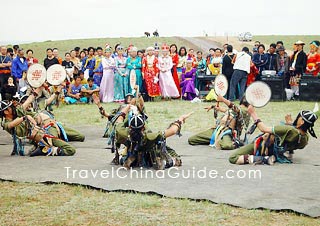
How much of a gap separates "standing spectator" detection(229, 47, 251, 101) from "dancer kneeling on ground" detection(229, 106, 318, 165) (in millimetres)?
6292

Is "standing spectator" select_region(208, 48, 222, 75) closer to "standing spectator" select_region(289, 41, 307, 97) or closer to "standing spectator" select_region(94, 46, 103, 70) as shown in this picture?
"standing spectator" select_region(289, 41, 307, 97)

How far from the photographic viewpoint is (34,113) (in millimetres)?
7195

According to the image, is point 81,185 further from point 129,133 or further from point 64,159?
point 64,159

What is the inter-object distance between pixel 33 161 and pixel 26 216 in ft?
6.96

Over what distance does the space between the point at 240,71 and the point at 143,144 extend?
7154 millimetres

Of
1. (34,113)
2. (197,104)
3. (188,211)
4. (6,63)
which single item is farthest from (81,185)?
(6,63)

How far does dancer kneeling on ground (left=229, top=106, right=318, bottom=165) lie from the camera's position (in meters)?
5.88

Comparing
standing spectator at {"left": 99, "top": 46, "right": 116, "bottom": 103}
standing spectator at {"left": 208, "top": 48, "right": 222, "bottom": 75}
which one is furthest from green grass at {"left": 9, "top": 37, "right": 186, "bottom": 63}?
standing spectator at {"left": 208, "top": 48, "right": 222, "bottom": 75}

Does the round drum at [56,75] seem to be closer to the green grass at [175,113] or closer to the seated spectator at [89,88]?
the green grass at [175,113]

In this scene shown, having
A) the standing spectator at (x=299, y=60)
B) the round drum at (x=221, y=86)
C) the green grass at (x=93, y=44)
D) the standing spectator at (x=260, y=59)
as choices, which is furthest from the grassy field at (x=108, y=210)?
the green grass at (x=93, y=44)

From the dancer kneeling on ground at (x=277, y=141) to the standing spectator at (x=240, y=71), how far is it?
20.6ft

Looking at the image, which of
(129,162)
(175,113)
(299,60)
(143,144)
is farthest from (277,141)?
(299,60)

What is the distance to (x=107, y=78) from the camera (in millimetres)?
13234

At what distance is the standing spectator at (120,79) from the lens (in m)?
13.1
